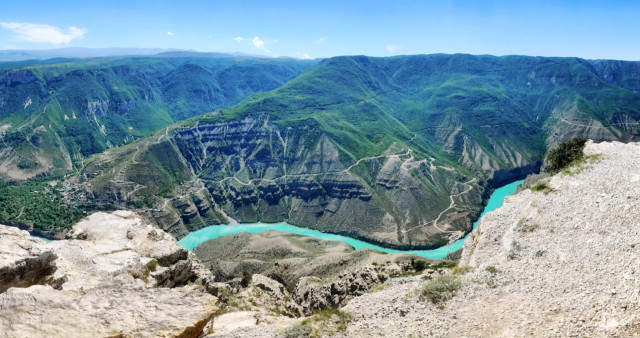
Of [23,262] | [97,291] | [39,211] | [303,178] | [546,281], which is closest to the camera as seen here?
[97,291]

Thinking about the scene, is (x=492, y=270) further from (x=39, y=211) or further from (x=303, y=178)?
(x=39, y=211)

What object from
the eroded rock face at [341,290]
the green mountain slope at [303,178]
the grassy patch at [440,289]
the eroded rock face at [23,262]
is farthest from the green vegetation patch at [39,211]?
the grassy patch at [440,289]

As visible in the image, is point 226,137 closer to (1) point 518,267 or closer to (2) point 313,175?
(2) point 313,175

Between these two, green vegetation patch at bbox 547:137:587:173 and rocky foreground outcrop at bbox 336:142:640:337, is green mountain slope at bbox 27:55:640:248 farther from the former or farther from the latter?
rocky foreground outcrop at bbox 336:142:640:337

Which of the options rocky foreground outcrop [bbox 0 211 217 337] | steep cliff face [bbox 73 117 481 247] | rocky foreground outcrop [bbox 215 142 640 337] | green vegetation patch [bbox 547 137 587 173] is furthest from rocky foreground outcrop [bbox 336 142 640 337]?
steep cliff face [bbox 73 117 481 247]

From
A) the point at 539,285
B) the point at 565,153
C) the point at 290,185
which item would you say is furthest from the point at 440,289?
the point at 290,185

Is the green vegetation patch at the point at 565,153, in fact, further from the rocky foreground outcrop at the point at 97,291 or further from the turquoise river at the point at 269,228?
the turquoise river at the point at 269,228
